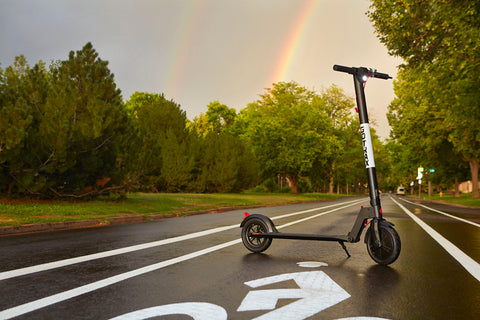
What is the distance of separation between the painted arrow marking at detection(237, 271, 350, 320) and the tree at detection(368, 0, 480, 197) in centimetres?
1341

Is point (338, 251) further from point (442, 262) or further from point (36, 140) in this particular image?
point (36, 140)

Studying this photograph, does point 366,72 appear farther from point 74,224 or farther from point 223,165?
point 223,165

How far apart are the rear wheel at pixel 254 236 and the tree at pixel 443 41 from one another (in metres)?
12.2

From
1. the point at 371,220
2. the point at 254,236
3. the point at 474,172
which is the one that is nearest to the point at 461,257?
the point at 371,220

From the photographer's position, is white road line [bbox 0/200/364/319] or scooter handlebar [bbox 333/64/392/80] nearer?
white road line [bbox 0/200/364/319]

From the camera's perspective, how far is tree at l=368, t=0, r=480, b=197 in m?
15.6

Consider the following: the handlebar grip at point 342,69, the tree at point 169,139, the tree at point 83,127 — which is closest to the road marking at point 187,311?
the handlebar grip at point 342,69

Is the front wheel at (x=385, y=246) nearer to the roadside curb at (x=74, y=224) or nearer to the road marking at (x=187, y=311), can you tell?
the road marking at (x=187, y=311)

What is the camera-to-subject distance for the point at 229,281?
4973 millimetres

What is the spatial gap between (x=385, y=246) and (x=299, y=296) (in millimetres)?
2238

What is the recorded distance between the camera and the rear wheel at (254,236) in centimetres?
703

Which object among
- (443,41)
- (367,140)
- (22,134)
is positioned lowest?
(367,140)

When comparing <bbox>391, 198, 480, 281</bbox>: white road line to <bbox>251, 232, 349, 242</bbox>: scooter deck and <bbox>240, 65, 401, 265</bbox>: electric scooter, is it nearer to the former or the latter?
<bbox>240, 65, 401, 265</bbox>: electric scooter

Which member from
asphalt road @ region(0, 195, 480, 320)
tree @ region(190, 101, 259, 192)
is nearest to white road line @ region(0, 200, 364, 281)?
asphalt road @ region(0, 195, 480, 320)
